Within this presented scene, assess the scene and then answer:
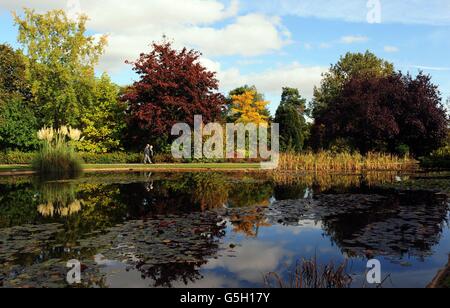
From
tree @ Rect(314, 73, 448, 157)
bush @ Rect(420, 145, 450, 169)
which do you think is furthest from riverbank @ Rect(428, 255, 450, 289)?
tree @ Rect(314, 73, 448, 157)

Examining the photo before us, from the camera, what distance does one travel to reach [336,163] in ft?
83.9

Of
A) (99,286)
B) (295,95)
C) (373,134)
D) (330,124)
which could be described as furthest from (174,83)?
(295,95)

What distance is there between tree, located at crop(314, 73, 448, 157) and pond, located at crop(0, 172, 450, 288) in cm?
1339

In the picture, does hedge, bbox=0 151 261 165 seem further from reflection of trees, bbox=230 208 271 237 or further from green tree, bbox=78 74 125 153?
reflection of trees, bbox=230 208 271 237

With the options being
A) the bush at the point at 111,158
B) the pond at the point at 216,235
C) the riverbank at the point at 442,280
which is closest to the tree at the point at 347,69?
the bush at the point at 111,158

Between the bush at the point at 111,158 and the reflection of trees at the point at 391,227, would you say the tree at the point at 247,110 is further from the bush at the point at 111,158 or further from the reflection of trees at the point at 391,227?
the reflection of trees at the point at 391,227

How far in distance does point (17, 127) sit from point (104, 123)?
6573mm

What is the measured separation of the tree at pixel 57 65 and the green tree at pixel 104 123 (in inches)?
64.3

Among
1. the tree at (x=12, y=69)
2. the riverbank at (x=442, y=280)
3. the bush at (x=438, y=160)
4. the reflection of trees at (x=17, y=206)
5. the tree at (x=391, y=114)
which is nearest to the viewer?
the riverbank at (x=442, y=280)

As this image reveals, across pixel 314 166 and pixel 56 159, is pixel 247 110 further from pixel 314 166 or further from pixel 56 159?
pixel 56 159

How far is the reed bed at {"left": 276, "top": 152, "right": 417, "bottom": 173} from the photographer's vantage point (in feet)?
83.8

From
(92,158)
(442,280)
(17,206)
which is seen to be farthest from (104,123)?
(442,280)

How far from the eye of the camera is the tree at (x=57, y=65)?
36219 millimetres
